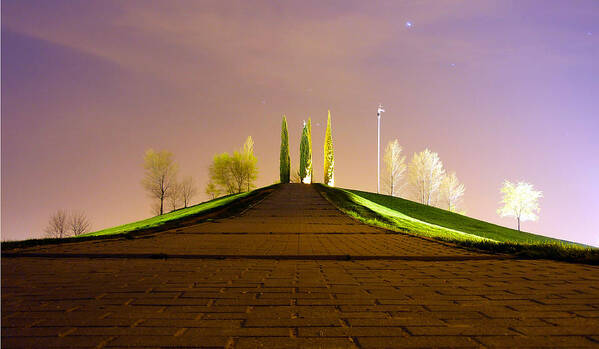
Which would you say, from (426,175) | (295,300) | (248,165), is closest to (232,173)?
(248,165)

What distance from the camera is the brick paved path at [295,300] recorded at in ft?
8.90

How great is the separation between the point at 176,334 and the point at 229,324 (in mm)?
425

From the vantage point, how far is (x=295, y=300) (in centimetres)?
367

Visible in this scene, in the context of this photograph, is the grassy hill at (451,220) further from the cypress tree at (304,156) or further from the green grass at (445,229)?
the cypress tree at (304,156)

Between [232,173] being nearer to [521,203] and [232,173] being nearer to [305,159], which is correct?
Result: [305,159]

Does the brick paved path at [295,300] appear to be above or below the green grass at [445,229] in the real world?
below

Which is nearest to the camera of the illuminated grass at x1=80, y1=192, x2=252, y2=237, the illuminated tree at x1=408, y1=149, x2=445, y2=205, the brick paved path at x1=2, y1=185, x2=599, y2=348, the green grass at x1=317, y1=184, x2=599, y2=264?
the brick paved path at x1=2, y1=185, x2=599, y2=348

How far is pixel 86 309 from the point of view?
3.42m

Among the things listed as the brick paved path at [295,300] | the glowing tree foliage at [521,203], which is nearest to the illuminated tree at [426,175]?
the glowing tree foliage at [521,203]

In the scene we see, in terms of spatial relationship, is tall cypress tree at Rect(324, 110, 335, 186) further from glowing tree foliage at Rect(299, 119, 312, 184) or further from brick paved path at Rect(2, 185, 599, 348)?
brick paved path at Rect(2, 185, 599, 348)

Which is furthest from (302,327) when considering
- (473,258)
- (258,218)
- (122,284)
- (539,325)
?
(258,218)

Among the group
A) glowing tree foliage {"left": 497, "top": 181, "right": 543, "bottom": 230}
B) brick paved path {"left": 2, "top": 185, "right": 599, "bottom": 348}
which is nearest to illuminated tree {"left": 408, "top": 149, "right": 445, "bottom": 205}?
glowing tree foliage {"left": 497, "top": 181, "right": 543, "bottom": 230}

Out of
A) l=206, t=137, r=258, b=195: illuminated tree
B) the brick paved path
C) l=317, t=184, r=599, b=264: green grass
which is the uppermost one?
l=206, t=137, r=258, b=195: illuminated tree

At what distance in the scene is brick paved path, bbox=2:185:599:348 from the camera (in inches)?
107
